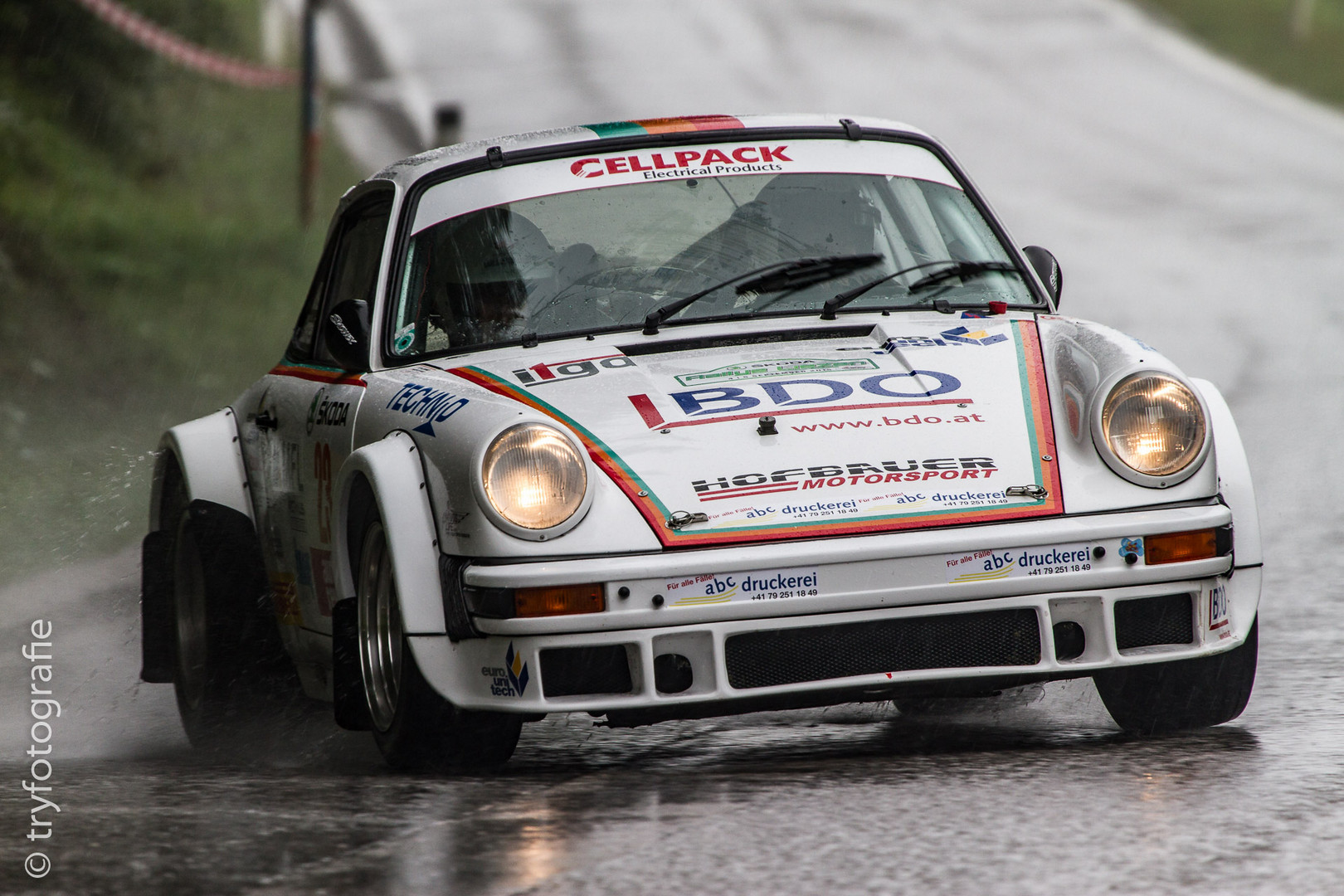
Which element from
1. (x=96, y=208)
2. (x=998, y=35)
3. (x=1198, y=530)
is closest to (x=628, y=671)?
(x=1198, y=530)

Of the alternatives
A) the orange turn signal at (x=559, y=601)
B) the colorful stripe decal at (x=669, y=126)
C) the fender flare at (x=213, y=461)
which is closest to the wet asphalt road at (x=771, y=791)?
the orange turn signal at (x=559, y=601)

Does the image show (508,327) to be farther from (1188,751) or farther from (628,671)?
(1188,751)

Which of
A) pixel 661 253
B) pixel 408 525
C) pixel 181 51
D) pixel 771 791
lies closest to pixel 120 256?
pixel 181 51

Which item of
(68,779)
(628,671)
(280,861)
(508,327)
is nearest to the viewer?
(280,861)

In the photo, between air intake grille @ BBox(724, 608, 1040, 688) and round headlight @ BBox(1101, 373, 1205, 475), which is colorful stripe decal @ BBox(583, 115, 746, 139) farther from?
air intake grille @ BBox(724, 608, 1040, 688)

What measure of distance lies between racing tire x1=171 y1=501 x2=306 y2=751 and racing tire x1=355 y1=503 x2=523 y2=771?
1.20 meters

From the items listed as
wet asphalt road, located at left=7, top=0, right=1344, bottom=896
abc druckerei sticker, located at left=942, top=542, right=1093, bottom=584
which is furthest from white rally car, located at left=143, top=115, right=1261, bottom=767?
wet asphalt road, located at left=7, top=0, right=1344, bottom=896

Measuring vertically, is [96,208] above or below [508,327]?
above

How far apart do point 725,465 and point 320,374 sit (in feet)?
6.09

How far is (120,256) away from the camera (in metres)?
16.7

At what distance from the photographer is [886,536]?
Result: 474 cm

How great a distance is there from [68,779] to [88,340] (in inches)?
378

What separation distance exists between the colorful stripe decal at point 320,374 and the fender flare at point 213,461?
0.23 meters

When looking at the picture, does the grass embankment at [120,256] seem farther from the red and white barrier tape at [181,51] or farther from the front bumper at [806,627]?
the front bumper at [806,627]
